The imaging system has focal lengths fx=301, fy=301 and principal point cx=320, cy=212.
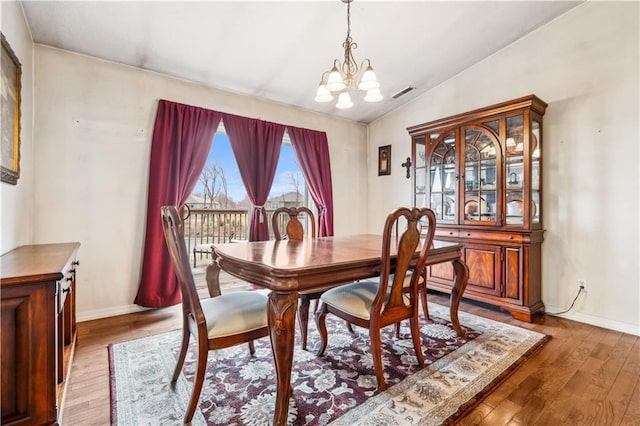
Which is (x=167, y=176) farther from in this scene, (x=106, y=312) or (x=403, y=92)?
(x=403, y=92)

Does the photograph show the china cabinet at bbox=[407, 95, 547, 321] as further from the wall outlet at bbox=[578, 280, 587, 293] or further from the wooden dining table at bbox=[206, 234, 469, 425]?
the wooden dining table at bbox=[206, 234, 469, 425]

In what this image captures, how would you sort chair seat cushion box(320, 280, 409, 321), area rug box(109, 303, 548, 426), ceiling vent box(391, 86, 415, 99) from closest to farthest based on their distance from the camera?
area rug box(109, 303, 548, 426) → chair seat cushion box(320, 280, 409, 321) → ceiling vent box(391, 86, 415, 99)

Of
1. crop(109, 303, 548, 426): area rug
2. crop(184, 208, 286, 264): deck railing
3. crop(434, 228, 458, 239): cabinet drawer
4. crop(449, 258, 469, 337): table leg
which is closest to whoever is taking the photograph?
crop(109, 303, 548, 426): area rug

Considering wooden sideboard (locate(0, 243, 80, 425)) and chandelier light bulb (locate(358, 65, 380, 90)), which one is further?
chandelier light bulb (locate(358, 65, 380, 90))

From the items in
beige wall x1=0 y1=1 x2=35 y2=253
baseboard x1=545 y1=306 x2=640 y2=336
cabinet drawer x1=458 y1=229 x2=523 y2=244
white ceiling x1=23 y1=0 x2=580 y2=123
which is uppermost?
white ceiling x1=23 y1=0 x2=580 y2=123

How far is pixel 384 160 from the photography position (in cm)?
459

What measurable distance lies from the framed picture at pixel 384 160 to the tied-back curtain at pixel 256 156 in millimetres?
1661

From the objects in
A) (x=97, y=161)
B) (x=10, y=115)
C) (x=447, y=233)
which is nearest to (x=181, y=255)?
(x=10, y=115)

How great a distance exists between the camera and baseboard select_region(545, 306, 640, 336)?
2531mm

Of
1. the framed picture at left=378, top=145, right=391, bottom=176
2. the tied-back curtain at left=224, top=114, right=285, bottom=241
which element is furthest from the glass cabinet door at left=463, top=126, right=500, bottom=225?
the tied-back curtain at left=224, top=114, right=285, bottom=241

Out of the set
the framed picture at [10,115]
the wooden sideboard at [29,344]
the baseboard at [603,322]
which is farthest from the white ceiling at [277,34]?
the baseboard at [603,322]

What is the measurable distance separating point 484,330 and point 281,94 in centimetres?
329

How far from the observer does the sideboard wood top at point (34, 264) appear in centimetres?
123

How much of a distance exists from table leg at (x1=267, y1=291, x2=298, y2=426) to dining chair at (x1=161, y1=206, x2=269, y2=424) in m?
0.23
